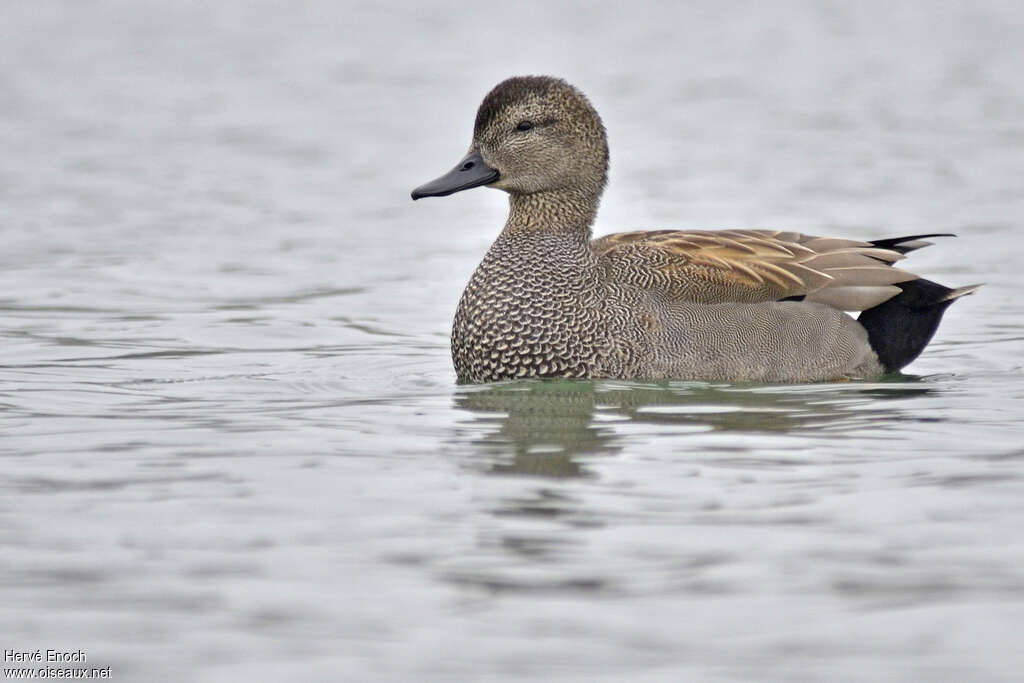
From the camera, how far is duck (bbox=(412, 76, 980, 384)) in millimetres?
8773

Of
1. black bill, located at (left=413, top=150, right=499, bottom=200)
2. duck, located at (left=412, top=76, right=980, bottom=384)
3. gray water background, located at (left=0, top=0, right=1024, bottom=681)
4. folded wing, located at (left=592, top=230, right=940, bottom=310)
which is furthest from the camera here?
black bill, located at (left=413, top=150, right=499, bottom=200)

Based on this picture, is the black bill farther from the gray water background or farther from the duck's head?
the gray water background

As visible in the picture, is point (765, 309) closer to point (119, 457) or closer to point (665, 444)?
point (665, 444)

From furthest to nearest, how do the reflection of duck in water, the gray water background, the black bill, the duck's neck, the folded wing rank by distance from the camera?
the duck's neck → the black bill → the folded wing → the reflection of duck in water → the gray water background

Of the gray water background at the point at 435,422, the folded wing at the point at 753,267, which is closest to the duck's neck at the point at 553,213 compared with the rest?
the folded wing at the point at 753,267

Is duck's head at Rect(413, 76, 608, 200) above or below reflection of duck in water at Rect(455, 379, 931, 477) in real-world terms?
above

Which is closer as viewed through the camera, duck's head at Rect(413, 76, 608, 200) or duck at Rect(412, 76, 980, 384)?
duck at Rect(412, 76, 980, 384)

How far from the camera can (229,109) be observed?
716 inches

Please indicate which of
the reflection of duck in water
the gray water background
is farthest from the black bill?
the reflection of duck in water

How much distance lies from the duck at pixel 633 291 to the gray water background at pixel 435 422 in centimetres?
20

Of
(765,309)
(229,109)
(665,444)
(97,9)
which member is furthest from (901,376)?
(97,9)

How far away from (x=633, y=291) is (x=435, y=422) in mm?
1574

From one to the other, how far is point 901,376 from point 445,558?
436 centimetres

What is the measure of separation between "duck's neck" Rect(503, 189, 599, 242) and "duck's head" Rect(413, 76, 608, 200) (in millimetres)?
34
